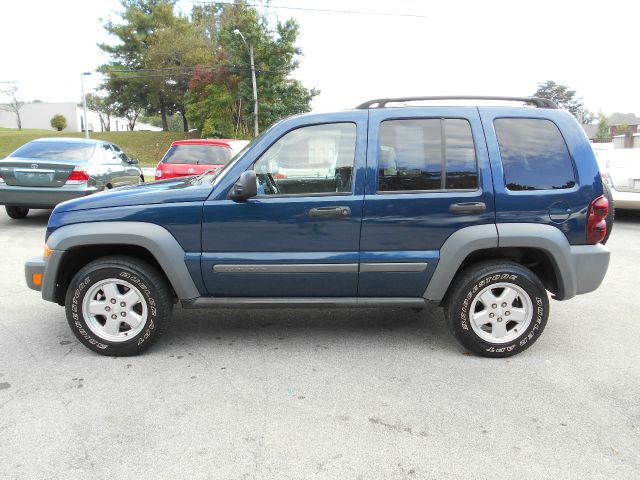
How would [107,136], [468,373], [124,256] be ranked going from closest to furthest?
[468,373] < [124,256] < [107,136]

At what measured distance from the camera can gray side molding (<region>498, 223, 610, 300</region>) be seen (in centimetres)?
344

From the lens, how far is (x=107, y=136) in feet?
143

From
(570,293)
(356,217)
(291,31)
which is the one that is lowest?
Result: (570,293)

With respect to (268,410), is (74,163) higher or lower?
higher

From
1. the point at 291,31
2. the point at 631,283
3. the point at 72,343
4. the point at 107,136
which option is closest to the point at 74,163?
the point at 72,343

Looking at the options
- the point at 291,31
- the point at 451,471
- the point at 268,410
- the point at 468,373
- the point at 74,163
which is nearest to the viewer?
the point at 451,471

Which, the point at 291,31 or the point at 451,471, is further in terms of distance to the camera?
the point at 291,31

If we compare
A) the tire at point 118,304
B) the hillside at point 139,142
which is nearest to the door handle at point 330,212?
the tire at point 118,304

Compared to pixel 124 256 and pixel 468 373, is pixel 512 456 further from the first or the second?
pixel 124 256

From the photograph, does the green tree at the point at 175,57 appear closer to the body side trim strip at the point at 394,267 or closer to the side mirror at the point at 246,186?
the side mirror at the point at 246,186

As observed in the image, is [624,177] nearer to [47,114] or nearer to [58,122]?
[58,122]

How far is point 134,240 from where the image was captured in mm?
3457

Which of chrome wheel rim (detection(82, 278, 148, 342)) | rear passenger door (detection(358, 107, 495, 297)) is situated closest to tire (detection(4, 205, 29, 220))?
chrome wheel rim (detection(82, 278, 148, 342))

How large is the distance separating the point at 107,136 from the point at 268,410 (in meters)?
46.0
